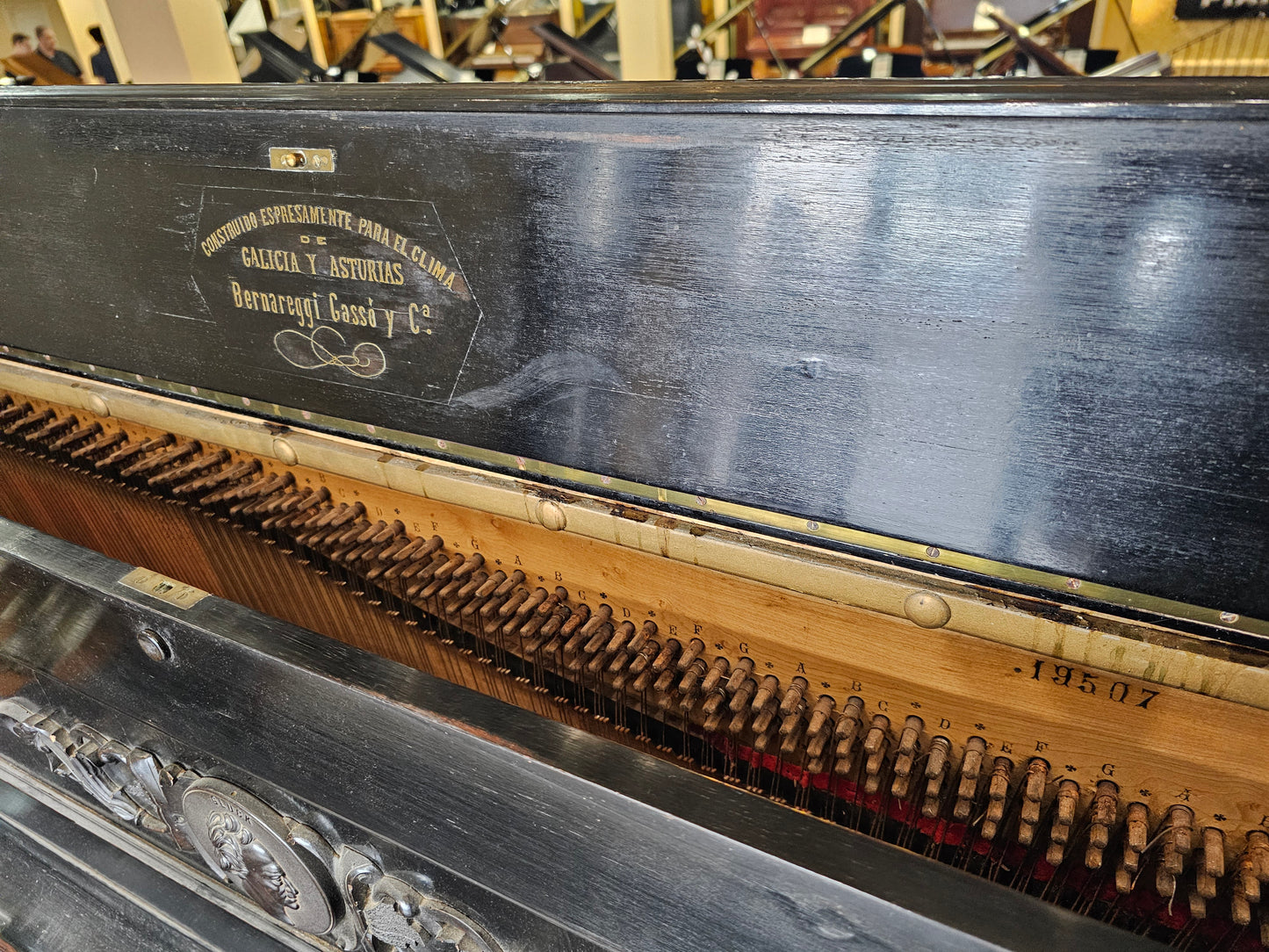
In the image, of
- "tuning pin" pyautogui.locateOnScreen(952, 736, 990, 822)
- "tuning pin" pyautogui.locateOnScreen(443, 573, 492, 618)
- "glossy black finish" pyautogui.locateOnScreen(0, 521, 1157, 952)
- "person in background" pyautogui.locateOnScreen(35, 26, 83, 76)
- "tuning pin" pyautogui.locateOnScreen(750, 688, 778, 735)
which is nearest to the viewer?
"glossy black finish" pyautogui.locateOnScreen(0, 521, 1157, 952)

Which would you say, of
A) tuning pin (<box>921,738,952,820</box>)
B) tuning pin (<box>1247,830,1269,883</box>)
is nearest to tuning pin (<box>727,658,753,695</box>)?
tuning pin (<box>921,738,952,820</box>)

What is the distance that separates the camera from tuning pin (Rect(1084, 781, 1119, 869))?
88 cm

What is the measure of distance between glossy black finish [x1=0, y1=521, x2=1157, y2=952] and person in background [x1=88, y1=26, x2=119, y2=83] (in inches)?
214

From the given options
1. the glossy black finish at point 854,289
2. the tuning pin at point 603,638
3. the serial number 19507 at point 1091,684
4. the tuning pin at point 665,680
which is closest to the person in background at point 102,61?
the glossy black finish at point 854,289

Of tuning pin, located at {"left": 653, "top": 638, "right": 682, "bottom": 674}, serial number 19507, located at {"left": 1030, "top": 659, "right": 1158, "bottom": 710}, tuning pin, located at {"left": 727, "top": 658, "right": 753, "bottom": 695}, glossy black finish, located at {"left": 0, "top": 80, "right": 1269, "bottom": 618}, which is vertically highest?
glossy black finish, located at {"left": 0, "top": 80, "right": 1269, "bottom": 618}

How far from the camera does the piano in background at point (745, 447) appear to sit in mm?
771

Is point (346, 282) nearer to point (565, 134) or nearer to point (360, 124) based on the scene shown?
point (360, 124)

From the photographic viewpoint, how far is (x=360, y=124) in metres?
1.09

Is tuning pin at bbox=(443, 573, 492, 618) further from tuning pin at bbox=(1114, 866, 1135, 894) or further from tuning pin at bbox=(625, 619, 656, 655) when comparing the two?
tuning pin at bbox=(1114, 866, 1135, 894)

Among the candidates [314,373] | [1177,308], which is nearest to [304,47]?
[314,373]

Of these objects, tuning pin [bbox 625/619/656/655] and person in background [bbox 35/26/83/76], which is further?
person in background [bbox 35/26/83/76]

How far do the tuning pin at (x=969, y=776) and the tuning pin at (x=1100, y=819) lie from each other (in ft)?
0.40

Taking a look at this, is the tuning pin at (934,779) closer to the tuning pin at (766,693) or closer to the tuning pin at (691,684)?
the tuning pin at (766,693)

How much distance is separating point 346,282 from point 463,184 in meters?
0.27
